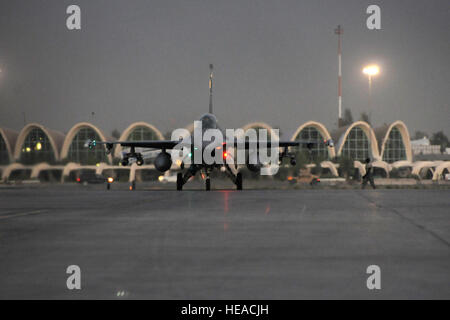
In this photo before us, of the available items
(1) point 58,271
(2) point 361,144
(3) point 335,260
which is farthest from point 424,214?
(2) point 361,144

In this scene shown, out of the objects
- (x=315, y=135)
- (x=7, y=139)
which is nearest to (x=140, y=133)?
(x=7, y=139)

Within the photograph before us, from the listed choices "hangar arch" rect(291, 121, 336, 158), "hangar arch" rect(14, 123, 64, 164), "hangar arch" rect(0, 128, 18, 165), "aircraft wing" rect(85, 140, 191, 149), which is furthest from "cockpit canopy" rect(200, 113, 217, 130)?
"hangar arch" rect(0, 128, 18, 165)

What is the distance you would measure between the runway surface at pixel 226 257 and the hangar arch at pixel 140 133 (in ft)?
201

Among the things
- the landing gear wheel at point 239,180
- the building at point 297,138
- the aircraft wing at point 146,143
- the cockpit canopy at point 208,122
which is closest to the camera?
the cockpit canopy at point 208,122

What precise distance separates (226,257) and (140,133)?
71.0 meters

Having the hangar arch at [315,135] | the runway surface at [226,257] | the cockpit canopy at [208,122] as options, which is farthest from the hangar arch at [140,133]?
the runway surface at [226,257]

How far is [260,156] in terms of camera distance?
30.3 metres

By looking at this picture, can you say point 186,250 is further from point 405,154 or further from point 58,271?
point 405,154

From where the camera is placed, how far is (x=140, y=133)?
76500 mm

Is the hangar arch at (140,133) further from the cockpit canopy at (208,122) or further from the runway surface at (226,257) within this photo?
the runway surface at (226,257)

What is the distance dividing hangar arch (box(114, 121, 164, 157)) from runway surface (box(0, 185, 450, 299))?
61.3 metres

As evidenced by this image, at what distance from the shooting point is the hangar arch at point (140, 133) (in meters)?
73.3

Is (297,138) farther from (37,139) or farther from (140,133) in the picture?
(37,139)
